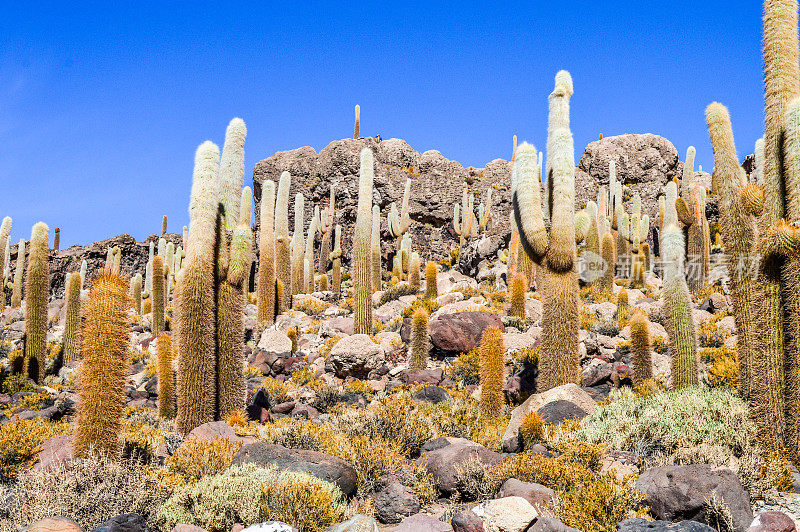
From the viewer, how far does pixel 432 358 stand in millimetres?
13820

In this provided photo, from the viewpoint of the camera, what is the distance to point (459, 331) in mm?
13711

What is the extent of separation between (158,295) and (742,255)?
53.6ft

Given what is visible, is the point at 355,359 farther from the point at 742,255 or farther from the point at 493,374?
the point at 742,255

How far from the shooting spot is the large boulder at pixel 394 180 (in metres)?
39.3

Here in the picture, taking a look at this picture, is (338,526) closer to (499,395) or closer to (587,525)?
(587,525)

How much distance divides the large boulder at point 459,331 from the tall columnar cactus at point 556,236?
404cm

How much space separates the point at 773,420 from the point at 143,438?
286 inches

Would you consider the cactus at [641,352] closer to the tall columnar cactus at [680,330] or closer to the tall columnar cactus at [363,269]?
the tall columnar cactus at [680,330]

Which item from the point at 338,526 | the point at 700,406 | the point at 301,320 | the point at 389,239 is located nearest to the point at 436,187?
the point at 389,239

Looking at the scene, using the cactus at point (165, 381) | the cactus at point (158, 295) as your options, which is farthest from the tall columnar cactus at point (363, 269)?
the cactus at point (158, 295)

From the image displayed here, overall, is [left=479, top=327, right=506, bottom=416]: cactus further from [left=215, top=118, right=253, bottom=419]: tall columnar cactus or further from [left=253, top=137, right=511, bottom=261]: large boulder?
[left=253, top=137, right=511, bottom=261]: large boulder

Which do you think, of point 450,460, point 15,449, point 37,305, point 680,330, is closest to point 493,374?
point 680,330

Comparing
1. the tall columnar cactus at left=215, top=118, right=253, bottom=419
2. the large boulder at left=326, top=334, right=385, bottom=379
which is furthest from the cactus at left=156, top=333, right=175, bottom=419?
the large boulder at left=326, top=334, right=385, bottom=379

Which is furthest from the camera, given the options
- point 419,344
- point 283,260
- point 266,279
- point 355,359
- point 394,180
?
point 394,180
